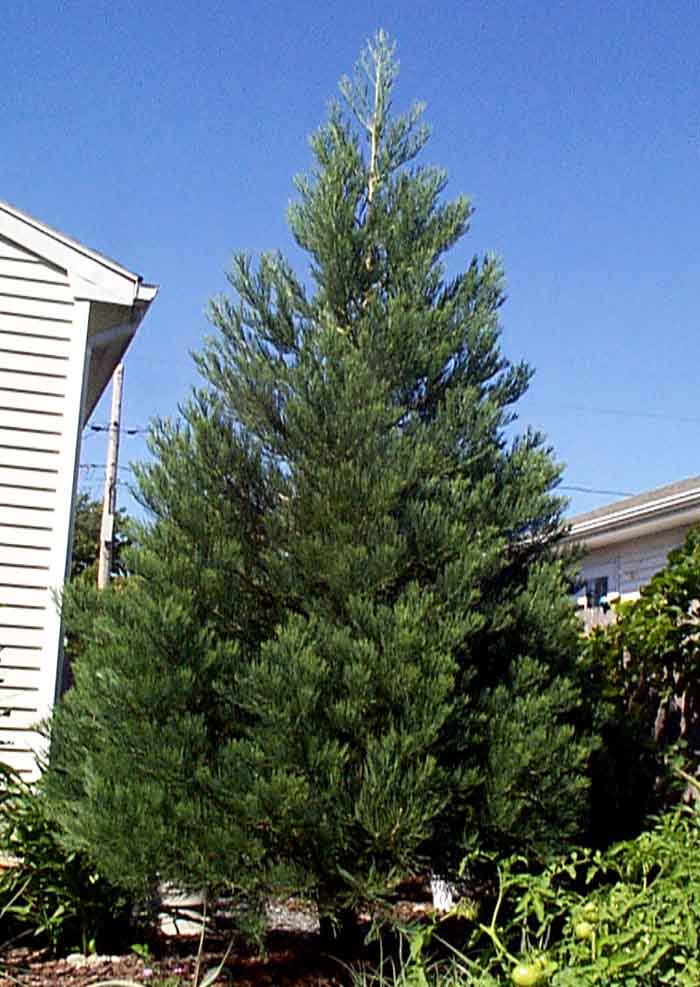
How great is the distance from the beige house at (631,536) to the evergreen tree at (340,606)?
4046 millimetres

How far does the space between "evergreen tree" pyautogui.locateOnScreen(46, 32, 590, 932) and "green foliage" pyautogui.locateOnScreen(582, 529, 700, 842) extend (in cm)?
71

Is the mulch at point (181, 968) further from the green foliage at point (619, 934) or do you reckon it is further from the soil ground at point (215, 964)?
the green foliage at point (619, 934)

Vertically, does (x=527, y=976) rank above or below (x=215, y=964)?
above

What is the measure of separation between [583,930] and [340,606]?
5.41 feet

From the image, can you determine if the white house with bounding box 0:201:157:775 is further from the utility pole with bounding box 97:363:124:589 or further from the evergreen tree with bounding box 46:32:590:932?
the utility pole with bounding box 97:363:124:589

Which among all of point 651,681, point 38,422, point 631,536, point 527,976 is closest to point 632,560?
point 631,536

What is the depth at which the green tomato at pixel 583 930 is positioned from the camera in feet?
9.80

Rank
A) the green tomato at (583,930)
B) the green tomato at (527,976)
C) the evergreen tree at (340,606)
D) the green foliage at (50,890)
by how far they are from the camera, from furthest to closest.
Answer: the green foliage at (50,890) < the evergreen tree at (340,606) < the green tomato at (583,930) < the green tomato at (527,976)

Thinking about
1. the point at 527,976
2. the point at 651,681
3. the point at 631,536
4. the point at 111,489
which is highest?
the point at 111,489

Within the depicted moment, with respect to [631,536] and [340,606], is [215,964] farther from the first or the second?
[631,536]

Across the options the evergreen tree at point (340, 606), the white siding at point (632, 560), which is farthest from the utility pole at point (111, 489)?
the evergreen tree at point (340, 606)

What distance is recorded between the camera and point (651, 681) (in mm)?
6035

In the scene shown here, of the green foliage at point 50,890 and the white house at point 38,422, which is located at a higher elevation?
the white house at point 38,422

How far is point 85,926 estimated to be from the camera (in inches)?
196
